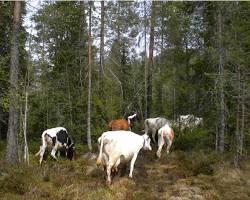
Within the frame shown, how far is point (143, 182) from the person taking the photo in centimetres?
1516

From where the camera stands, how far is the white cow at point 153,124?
2508cm

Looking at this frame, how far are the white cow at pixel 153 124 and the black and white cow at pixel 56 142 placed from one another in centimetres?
504

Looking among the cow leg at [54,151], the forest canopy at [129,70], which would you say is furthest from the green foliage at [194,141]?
the cow leg at [54,151]

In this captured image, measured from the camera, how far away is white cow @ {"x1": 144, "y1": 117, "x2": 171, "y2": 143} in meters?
25.1

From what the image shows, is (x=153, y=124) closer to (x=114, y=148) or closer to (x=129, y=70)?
(x=114, y=148)

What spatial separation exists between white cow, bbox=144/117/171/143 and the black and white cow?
5037 mm

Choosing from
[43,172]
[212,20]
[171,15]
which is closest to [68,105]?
[171,15]

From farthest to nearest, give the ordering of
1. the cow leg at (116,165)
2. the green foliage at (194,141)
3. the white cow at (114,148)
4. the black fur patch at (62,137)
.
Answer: the green foliage at (194,141), the black fur patch at (62,137), the cow leg at (116,165), the white cow at (114,148)

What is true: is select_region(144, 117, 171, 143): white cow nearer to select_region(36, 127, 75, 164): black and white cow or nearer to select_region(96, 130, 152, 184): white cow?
select_region(36, 127, 75, 164): black and white cow

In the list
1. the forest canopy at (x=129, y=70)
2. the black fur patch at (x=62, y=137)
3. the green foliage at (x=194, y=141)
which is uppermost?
the forest canopy at (x=129, y=70)

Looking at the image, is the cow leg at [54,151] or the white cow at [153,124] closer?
the cow leg at [54,151]

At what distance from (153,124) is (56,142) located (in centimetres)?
590

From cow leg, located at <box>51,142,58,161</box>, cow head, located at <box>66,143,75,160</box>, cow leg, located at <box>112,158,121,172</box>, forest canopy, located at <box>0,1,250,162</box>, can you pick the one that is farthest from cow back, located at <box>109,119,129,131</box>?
cow leg, located at <box>112,158,121,172</box>

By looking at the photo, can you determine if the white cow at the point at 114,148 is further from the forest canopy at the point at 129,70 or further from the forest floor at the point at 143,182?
the forest canopy at the point at 129,70
